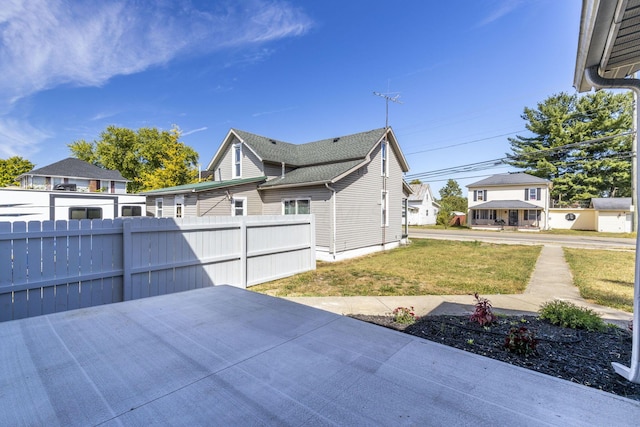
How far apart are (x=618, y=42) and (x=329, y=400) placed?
3.34 meters

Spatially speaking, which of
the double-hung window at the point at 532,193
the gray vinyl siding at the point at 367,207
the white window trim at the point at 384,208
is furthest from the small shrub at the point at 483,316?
the double-hung window at the point at 532,193

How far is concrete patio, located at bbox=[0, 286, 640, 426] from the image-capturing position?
1495 millimetres

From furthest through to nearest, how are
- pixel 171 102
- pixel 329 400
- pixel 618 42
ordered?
pixel 171 102 → pixel 618 42 → pixel 329 400

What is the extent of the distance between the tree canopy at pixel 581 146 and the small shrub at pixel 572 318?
3090 cm

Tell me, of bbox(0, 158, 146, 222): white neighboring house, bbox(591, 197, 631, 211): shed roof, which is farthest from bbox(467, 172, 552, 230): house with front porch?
bbox(0, 158, 146, 222): white neighboring house

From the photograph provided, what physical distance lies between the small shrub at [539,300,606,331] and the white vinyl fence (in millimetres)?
5643

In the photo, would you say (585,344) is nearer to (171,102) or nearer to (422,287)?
(422,287)

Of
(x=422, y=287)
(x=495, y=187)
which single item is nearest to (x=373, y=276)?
(x=422, y=287)

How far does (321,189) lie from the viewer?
452 inches

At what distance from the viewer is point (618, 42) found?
215 centimetres

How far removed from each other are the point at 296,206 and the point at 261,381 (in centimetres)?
1073

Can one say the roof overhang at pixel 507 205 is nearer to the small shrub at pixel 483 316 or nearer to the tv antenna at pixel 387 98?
the tv antenna at pixel 387 98

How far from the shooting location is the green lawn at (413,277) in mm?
6582

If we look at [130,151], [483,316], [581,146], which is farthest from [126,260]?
[130,151]
